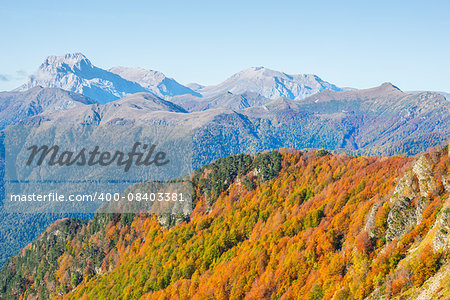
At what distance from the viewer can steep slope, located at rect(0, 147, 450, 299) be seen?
70.1 meters

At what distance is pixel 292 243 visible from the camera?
378 feet

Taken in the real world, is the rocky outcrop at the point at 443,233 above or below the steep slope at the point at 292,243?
above

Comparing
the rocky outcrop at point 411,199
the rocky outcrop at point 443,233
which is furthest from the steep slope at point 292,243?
the rocky outcrop at point 411,199

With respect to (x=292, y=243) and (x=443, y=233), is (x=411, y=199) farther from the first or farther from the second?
(x=292, y=243)

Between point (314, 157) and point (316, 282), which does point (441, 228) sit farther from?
point (314, 157)

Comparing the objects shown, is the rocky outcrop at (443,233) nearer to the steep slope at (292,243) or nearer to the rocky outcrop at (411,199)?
the steep slope at (292,243)

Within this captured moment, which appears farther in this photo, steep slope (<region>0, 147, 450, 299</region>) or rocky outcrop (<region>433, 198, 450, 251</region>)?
steep slope (<region>0, 147, 450, 299</region>)

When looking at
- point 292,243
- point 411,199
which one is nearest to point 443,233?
point 411,199

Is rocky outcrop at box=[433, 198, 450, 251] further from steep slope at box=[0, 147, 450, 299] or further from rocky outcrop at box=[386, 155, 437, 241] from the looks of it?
rocky outcrop at box=[386, 155, 437, 241]

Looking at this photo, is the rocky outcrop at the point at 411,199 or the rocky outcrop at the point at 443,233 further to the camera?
the rocky outcrop at the point at 411,199

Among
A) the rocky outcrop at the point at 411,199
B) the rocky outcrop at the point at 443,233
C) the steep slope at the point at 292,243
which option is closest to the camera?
the rocky outcrop at the point at 443,233

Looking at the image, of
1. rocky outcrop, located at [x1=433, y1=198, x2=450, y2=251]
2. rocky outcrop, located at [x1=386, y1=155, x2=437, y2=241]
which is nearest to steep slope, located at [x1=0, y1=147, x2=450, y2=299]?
rocky outcrop, located at [x1=433, y1=198, x2=450, y2=251]

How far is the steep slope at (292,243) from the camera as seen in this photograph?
2761 inches

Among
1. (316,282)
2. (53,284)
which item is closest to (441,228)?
(316,282)
